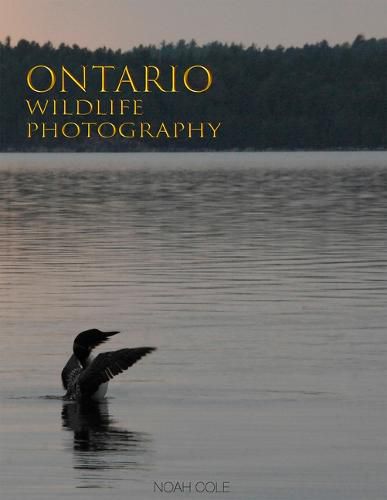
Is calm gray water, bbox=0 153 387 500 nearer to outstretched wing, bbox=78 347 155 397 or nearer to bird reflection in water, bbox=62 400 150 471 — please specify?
bird reflection in water, bbox=62 400 150 471

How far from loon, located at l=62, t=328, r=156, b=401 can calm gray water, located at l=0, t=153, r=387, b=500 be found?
0.82ft

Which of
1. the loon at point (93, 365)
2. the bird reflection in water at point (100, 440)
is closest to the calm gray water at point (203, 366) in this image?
the bird reflection in water at point (100, 440)

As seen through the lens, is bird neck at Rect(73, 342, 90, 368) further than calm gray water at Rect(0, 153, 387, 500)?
Yes

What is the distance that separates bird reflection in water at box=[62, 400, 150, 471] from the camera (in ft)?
56.6

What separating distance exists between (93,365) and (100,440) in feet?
7.23

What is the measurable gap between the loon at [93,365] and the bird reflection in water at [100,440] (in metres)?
0.15

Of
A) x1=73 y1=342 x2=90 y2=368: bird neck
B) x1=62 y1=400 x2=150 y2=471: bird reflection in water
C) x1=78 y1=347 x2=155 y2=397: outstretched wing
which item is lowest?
x1=62 y1=400 x2=150 y2=471: bird reflection in water

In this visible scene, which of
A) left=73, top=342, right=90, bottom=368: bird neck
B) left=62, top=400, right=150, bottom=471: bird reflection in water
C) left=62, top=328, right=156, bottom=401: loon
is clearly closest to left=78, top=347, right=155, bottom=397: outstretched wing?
left=62, top=328, right=156, bottom=401: loon

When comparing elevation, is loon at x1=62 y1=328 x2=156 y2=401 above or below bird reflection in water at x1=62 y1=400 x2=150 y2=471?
above

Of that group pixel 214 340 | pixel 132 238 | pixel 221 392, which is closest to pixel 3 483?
pixel 221 392

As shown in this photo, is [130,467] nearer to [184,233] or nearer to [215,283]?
[215,283]

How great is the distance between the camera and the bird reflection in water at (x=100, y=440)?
17.3 meters

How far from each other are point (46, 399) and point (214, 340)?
573 centimetres

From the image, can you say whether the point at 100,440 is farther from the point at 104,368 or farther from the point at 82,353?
the point at 82,353
